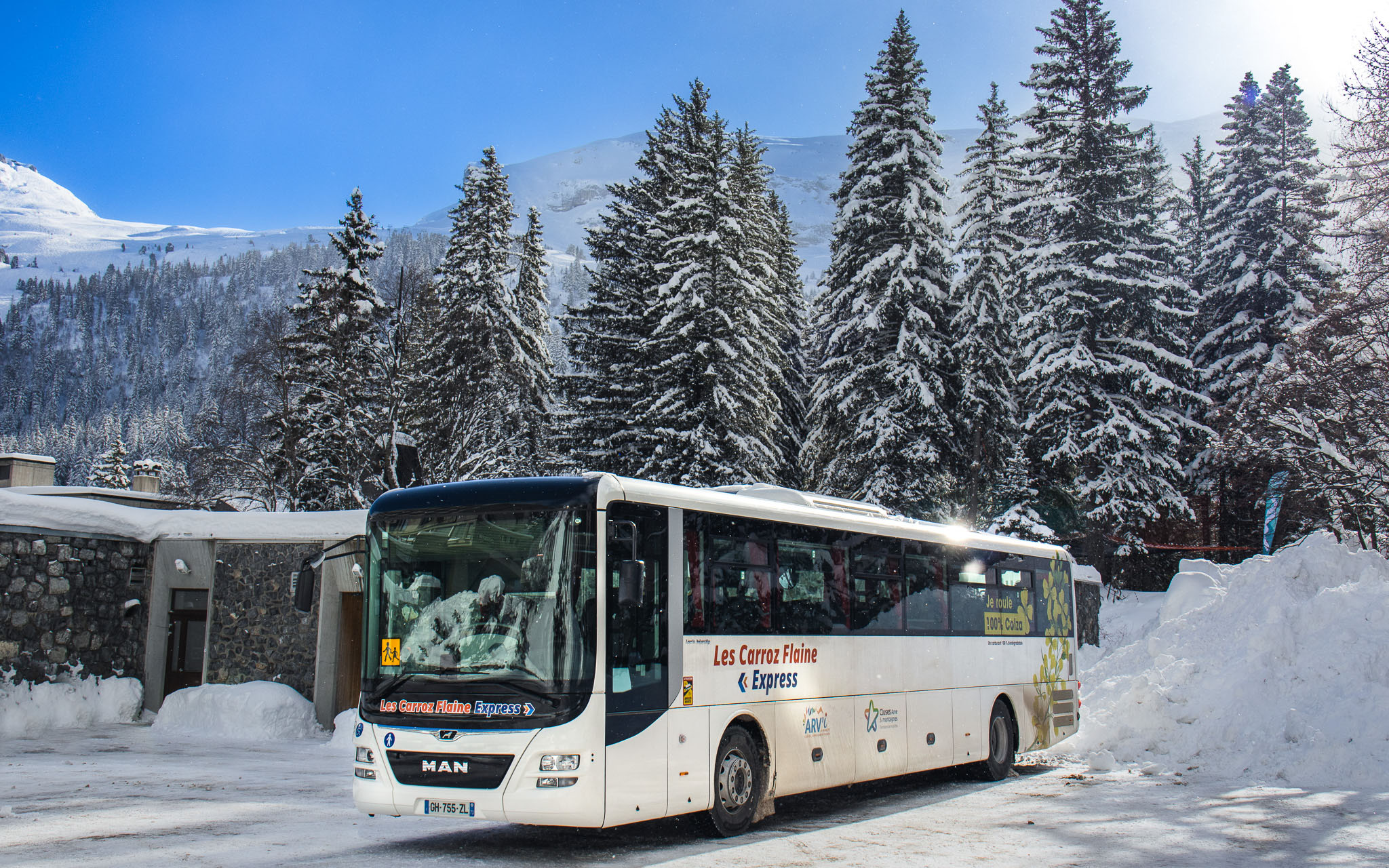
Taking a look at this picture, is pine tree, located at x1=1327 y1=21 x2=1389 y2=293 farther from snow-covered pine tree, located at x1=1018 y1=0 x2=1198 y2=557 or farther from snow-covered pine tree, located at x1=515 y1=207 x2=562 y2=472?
snow-covered pine tree, located at x1=515 y1=207 x2=562 y2=472

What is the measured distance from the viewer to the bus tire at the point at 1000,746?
44.7 feet

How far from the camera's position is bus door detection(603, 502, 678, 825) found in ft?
26.0

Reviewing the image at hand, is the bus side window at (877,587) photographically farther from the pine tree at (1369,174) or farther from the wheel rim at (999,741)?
the pine tree at (1369,174)

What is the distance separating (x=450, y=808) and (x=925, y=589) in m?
6.56

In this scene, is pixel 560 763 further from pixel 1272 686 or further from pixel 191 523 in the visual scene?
pixel 191 523

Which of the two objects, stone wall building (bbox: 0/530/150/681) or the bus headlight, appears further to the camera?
stone wall building (bbox: 0/530/150/681)

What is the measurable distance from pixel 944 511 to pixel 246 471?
78.9 feet

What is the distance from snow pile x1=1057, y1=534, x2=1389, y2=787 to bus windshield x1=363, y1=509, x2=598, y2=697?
9.04 m

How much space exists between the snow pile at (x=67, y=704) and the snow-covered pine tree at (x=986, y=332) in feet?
74.1

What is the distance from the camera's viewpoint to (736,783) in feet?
30.2

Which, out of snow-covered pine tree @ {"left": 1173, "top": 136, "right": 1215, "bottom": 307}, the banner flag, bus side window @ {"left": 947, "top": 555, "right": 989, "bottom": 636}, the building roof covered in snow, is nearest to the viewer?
bus side window @ {"left": 947, "top": 555, "right": 989, "bottom": 636}

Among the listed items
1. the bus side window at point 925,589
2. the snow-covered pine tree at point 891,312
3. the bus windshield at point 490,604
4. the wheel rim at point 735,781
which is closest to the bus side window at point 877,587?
the bus side window at point 925,589

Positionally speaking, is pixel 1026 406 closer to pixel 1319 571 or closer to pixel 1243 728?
pixel 1319 571

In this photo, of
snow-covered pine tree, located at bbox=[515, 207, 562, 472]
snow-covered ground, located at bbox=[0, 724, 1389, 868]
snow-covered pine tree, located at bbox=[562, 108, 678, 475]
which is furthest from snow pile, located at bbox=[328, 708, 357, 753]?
snow-covered pine tree, located at bbox=[515, 207, 562, 472]
